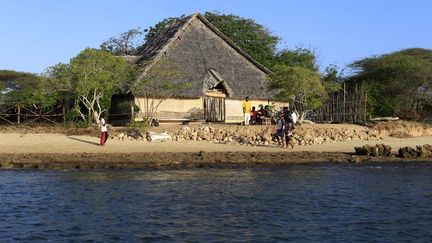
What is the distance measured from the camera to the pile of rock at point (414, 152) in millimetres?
24906

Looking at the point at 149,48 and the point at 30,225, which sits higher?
the point at 149,48

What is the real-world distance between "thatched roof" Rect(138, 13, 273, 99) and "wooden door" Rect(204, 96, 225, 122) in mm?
710

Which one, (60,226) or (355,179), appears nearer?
(60,226)

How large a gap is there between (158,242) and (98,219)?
2614 mm

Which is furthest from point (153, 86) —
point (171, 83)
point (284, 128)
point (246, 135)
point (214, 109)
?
point (284, 128)

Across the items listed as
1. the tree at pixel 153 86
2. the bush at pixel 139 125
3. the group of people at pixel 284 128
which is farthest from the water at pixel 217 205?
the tree at pixel 153 86

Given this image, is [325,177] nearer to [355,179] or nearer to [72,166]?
[355,179]

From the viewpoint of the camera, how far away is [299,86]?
29547mm

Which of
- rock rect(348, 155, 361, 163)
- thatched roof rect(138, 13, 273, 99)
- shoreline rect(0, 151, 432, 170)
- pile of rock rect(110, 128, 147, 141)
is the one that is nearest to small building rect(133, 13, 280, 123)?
thatched roof rect(138, 13, 273, 99)

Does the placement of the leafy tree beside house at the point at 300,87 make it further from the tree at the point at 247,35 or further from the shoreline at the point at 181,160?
the tree at the point at 247,35

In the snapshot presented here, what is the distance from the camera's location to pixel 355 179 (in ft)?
64.5

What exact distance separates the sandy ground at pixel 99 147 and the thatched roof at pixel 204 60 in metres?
7.16

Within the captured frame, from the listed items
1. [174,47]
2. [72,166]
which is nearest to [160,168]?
[72,166]

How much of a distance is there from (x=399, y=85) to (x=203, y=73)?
45.8 feet
